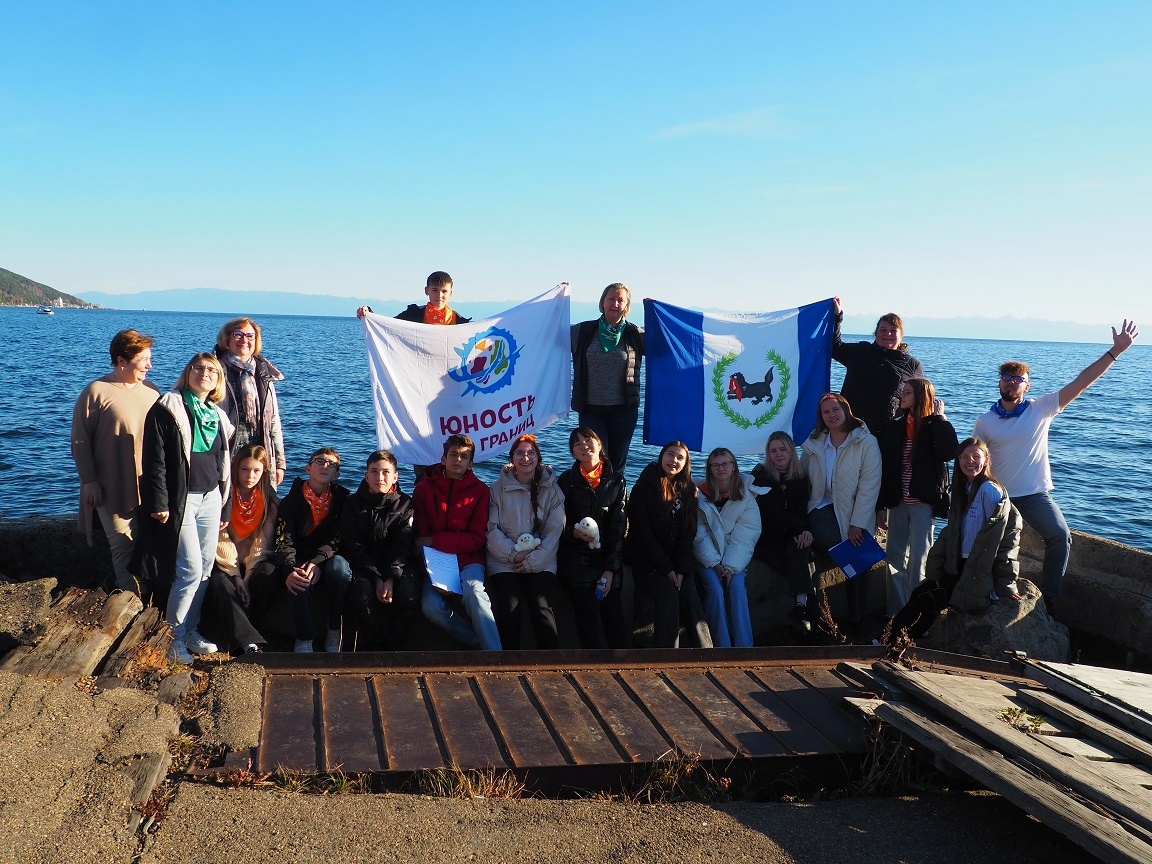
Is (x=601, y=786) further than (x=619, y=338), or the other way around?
(x=619, y=338)

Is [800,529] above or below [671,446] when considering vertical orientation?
below

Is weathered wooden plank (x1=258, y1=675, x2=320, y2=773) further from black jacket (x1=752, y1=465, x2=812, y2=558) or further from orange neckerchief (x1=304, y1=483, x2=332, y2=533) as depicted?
black jacket (x1=752, y1=465, x2=812, y2=558)

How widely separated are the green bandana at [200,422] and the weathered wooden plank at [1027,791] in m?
4.77

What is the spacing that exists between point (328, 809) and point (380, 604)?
104 inches

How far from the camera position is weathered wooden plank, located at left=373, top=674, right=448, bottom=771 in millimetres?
4855

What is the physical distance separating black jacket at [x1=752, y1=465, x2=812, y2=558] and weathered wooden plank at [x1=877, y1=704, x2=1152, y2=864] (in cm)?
268

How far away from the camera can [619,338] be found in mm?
8492

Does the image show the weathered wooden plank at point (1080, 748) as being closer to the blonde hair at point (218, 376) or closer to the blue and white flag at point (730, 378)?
the blue and white flag at point (730, 378)

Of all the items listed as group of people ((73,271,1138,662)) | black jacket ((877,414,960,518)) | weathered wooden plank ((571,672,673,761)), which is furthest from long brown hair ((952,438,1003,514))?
weathered wooden plank ((571,672,673,761))

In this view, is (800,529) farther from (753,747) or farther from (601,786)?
(601,786)

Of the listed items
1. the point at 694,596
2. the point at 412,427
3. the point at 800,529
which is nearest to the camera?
the point at 694,596

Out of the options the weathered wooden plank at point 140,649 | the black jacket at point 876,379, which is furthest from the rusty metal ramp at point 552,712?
the black jacket at point 876,379

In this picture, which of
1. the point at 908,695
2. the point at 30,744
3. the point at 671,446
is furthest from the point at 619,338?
A: the point at 30,744

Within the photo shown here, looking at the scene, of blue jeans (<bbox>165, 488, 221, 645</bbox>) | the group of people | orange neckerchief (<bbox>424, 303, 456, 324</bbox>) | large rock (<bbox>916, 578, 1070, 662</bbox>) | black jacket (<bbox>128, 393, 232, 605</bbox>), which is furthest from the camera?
orange neckerchief (<bbox>424, 303, 456, 324</bbox>)
